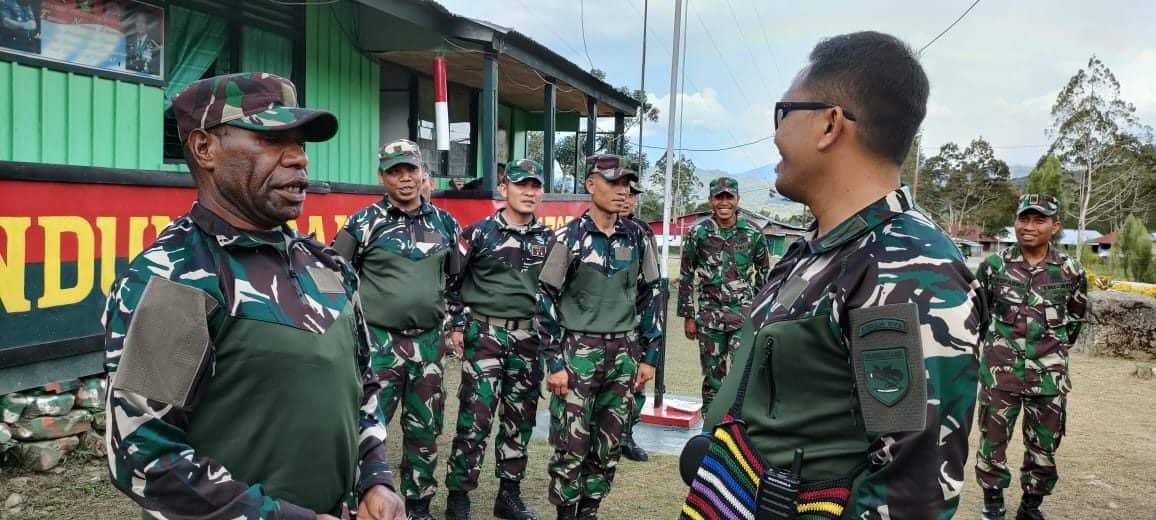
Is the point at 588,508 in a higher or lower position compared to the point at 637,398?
lower

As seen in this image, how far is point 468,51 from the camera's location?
9461 mm

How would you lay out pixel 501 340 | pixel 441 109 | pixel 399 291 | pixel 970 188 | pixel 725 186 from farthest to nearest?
pixel 970 188 → pixel 441 109 → pixel 725 186 → pixel 501 340 → pixel 399 291

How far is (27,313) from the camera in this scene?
4234 mm

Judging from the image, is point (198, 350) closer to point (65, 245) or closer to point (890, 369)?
point (890, 369)

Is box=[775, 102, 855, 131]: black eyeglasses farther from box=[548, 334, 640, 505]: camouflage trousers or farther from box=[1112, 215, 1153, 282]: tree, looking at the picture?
box=[1112, 215, 1153, 282]: tree

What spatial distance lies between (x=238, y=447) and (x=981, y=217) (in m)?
62.6

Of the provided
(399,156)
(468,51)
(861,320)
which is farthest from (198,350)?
(468,51)

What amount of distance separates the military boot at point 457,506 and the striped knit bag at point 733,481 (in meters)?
3.13

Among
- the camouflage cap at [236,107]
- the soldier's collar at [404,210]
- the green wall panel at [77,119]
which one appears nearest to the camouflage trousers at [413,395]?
the soldier's collar at [404,210]

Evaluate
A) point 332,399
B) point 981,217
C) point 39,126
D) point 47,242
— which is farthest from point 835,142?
point 981,217

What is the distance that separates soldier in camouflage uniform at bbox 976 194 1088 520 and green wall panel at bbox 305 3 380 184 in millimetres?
7095

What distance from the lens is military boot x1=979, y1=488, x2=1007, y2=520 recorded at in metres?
4.84

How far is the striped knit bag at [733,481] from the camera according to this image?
5.00ft

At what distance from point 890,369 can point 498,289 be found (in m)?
3.94
